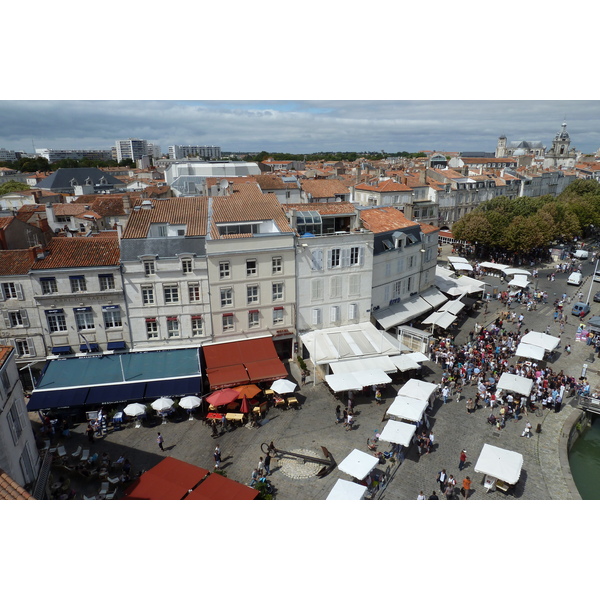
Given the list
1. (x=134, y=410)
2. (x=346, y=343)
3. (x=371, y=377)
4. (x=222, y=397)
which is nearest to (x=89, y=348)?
(x=134, y=410)

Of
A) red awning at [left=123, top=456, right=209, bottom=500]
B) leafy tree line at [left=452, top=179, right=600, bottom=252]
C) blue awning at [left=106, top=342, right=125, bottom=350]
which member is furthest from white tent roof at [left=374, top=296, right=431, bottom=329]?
leafy tree line at [left=452, top=179, right=600, bottom=252]

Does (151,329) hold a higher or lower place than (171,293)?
lower

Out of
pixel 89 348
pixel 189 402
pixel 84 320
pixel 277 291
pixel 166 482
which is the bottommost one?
pixel 189 402

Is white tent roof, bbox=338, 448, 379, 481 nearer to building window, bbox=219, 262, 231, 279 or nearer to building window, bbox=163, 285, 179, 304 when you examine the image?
building window, bbox=219, 262, 231, 279

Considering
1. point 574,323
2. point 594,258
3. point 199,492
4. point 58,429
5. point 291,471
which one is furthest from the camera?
point 594,258

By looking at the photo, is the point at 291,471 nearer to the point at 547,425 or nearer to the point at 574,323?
the point at 547,425

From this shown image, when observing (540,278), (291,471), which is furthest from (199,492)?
(540,278)

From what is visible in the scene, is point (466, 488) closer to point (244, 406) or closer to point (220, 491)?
point (220, 491)
